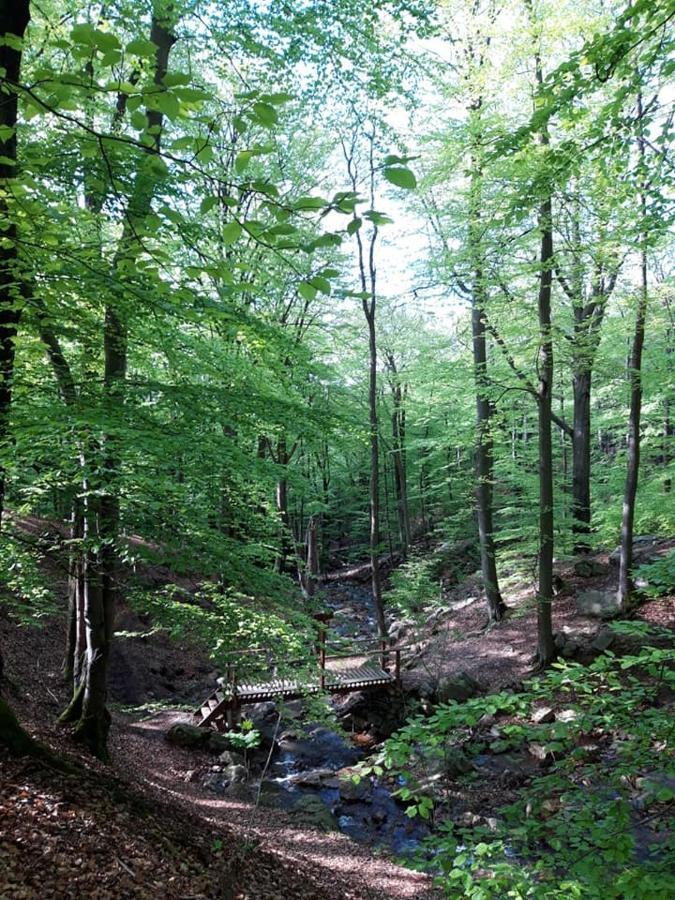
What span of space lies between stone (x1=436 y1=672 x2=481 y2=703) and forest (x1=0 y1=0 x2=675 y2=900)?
110 millimetres

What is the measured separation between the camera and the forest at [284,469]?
10.5 ft

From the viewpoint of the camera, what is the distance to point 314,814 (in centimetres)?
799

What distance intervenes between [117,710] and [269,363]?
7.58 m

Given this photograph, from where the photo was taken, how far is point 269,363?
8.12 metres

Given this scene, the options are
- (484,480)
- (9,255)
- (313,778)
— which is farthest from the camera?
(484,480)

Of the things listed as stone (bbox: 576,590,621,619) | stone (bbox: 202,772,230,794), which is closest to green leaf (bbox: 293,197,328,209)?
stone (bbox: 202,772,230,794)

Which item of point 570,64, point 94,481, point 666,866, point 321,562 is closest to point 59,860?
point 94,481

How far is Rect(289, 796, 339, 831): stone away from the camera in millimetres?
7743

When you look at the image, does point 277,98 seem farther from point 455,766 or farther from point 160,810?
point 455,766

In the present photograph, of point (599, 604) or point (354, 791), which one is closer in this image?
point (354, 791)

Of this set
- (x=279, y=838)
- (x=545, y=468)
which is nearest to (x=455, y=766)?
(x=279, y=838)

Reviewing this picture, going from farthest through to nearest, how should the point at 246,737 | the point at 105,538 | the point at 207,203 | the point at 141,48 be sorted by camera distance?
the point at 246,737 < the point at 105,538 < the point at 207,203 < the point at 141,48

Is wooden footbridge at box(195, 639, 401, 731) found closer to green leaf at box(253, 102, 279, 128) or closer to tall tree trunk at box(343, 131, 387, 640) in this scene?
tall tree trunk at box(343, 131, 387, 640)

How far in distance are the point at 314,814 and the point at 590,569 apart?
9521 mm
